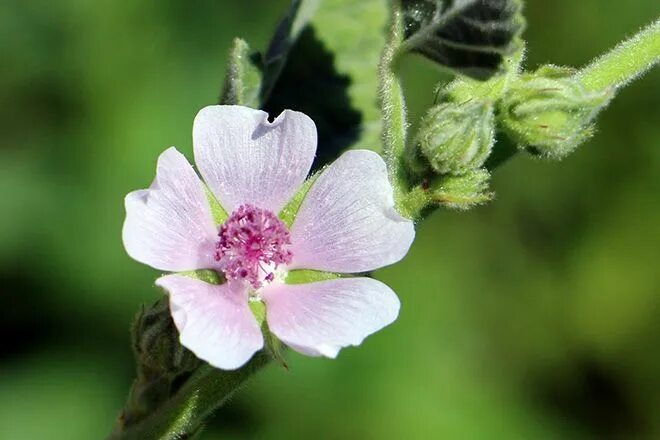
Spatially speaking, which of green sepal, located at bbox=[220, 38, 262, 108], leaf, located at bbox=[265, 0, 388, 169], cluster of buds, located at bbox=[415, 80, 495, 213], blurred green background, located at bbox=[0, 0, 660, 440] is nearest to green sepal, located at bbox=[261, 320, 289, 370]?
cluster of buds, located at bbox=[415, 80, 495, 213]

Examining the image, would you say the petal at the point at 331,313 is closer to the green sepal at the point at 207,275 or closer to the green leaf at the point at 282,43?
the green sepal at the point at 207,275

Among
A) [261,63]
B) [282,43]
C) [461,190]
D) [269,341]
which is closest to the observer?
[269,341]

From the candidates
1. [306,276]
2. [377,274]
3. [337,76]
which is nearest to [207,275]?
[306,276]

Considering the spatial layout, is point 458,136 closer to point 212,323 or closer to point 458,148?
point 458,148

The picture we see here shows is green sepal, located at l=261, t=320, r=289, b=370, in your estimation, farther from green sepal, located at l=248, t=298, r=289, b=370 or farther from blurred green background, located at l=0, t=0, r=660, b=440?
blurred green background, located at l=0, t=0, r=660, b=440

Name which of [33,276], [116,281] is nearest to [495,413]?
[116,281]

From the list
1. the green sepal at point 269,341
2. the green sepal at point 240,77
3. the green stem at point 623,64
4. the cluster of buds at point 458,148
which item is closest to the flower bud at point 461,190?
the cluster of buds at point 458,148
